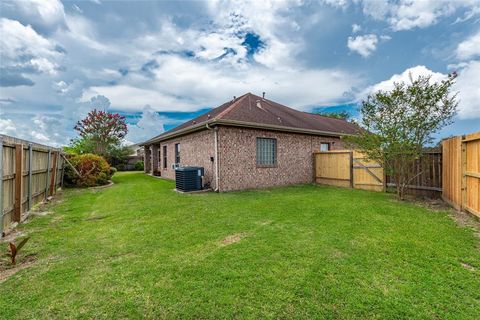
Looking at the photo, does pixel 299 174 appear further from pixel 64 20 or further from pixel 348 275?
pixel 64 20

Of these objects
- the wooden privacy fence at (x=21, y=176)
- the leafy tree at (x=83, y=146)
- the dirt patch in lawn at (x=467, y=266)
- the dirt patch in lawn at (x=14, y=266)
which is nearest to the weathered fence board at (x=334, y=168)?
the dirt patch in lawn at (x=467, y=266)

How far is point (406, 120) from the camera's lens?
7.61 m

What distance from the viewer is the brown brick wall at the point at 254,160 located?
10195 millimetres

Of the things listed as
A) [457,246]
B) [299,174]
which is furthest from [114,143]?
[457,246]

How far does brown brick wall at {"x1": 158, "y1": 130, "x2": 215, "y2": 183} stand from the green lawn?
4.99 metres

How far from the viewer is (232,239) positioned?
4.30 m

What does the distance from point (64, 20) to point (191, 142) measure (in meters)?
6.80

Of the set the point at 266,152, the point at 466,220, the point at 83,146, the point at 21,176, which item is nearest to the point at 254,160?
the point at 266,152

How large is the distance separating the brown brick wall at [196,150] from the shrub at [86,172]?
13.1 feet

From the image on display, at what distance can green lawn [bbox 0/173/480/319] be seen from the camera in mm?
2371

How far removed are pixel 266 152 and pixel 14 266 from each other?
9.36m

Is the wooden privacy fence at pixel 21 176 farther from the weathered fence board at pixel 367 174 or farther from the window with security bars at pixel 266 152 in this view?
the weathered fence board at pixel 367 174

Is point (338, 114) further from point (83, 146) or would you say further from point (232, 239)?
point (232, 239)

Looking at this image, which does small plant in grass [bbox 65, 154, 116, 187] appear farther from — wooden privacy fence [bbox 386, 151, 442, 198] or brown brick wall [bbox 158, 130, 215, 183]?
wooden privacy fence [bbox 386, 151, 442, 198]
